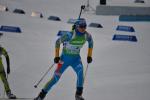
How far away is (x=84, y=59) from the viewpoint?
18109 mm

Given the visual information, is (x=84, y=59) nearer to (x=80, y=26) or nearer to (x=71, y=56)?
(x=71, y=56)

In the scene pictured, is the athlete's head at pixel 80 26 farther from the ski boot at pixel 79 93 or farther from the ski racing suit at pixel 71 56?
the ski boot at pixel 79 93

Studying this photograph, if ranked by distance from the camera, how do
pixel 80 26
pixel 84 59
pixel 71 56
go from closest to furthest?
pixel 80 26, pixel 71 56, pixel 84 59

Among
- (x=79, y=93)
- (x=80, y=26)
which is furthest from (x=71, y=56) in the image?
(x=79, y=93)

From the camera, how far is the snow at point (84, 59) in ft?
47.0

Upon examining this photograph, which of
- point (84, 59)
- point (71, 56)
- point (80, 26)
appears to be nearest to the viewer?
point (80, 26)

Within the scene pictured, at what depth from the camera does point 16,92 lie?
13727 millimetres

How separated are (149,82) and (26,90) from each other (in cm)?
439

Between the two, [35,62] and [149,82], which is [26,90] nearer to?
[35,62]

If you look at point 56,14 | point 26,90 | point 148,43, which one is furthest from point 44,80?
point 56,14

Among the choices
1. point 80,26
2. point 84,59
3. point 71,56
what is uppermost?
point 80,26

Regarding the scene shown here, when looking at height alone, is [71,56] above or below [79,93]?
above

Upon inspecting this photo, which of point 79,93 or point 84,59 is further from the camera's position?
point 84,59

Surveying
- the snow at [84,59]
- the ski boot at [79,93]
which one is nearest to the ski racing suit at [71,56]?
the ski boot at [79,93]
